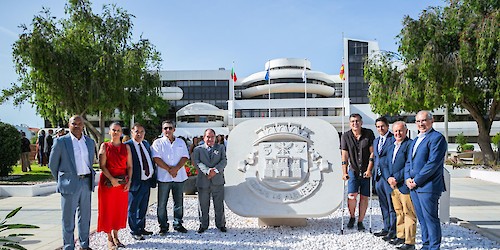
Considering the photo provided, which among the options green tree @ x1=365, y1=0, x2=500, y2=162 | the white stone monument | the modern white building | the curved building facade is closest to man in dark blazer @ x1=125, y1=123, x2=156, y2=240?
the white stone monument

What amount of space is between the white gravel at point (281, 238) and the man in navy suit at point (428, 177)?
79cm

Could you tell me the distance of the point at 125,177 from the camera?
16.8 ft

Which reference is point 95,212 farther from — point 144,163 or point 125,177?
point 125,177

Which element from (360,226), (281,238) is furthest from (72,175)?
(360,226)

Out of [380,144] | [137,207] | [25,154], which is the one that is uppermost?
[380,144]

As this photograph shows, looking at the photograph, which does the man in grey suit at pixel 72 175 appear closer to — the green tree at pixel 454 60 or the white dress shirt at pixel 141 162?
the white dress shirt at pixel 141 162

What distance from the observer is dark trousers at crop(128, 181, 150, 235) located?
18.3 ft

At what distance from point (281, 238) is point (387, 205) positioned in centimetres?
156

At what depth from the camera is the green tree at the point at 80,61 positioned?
15.6m

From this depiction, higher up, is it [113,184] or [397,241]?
[113,184]

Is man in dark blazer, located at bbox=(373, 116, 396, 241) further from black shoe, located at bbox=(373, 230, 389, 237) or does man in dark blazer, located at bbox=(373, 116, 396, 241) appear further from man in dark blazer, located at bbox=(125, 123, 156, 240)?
man in dark blazer, located at bbox=(125, 123, 156, 240)

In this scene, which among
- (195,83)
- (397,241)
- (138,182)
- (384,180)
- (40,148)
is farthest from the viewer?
(195,83)

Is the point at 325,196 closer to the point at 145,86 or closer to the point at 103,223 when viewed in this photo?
the point at 103,223

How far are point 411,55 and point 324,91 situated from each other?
1295 inches
